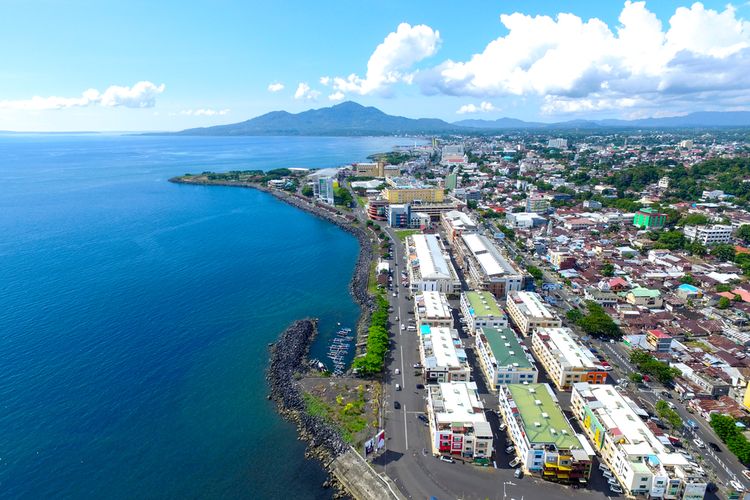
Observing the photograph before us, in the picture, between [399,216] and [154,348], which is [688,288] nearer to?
[399,216]

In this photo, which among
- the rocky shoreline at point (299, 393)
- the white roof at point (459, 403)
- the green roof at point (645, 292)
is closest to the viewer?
the white roof at point (459, 403)

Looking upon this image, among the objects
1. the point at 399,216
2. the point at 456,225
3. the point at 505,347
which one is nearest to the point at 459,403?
the point at 505,347

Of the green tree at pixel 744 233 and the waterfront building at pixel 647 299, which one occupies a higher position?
the green tree at pixel 744 233

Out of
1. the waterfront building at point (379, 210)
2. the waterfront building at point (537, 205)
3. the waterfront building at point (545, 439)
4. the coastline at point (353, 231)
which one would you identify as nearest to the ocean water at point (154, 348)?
the coastline at point (353, 231)

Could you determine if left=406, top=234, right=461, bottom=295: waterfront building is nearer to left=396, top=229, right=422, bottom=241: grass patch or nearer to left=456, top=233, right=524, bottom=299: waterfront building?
left=456, top=233, right=524, bottom=299: waterfront building

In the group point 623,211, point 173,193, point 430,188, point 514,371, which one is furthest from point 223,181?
point 514,371

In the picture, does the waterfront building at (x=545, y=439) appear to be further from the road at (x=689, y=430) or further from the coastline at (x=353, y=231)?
the coastline at (x=353, y=231)
